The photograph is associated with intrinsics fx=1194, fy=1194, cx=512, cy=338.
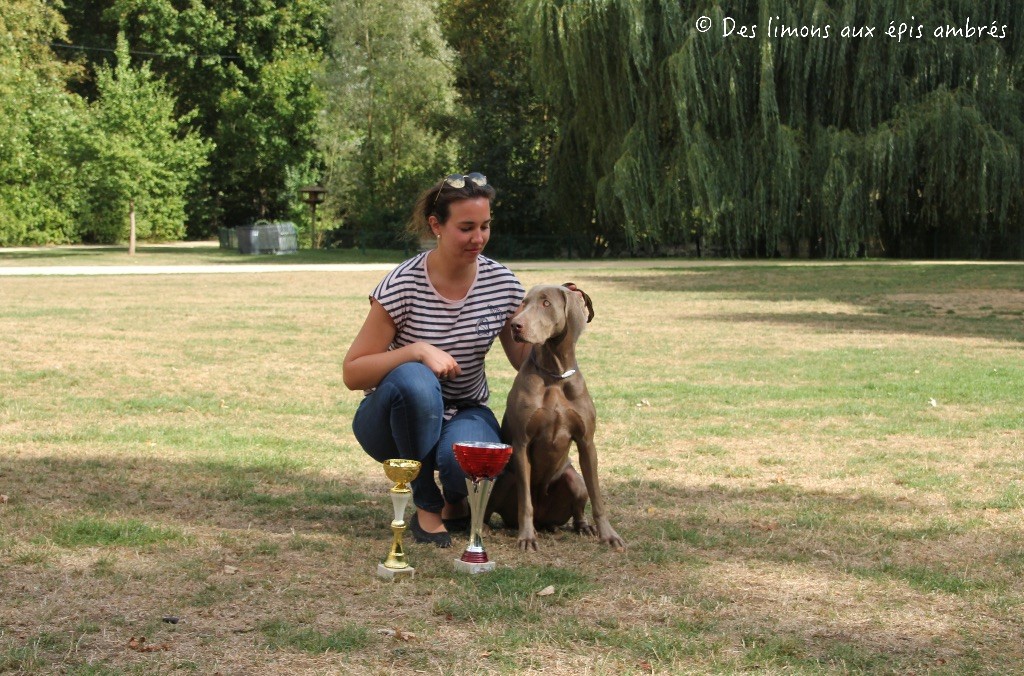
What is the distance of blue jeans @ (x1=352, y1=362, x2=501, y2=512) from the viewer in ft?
15.3

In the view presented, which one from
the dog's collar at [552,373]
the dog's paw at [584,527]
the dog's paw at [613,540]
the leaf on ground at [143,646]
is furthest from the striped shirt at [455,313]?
the leaf on ground at [143,646]

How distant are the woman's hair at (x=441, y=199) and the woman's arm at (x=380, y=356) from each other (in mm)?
379

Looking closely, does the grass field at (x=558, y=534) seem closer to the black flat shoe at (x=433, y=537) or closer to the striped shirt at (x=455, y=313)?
the black flat shoe at (x=433, y=537)

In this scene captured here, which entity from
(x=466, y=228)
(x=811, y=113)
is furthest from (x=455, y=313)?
(x=811, y=113)

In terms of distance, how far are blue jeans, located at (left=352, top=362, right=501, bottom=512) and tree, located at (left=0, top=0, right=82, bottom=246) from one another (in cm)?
3723

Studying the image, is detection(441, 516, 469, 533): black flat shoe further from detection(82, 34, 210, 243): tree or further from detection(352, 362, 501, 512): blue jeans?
detection(82, 34, 210, 243): tree

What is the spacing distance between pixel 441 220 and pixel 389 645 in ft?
5.94

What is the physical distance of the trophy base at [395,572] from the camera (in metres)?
4.29

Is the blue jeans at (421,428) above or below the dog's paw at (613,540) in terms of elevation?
above

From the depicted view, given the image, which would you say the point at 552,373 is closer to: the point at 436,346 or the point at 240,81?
the point at 436,346

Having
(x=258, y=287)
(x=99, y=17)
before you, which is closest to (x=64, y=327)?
(x=258, y=287)

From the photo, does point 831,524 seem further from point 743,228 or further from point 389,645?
point 743,228

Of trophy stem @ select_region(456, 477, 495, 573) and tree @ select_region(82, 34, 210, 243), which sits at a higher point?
tree @ select_region(82, 34, 210, 243)

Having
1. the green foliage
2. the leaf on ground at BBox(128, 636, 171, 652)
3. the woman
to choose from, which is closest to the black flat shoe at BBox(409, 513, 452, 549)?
the woman
